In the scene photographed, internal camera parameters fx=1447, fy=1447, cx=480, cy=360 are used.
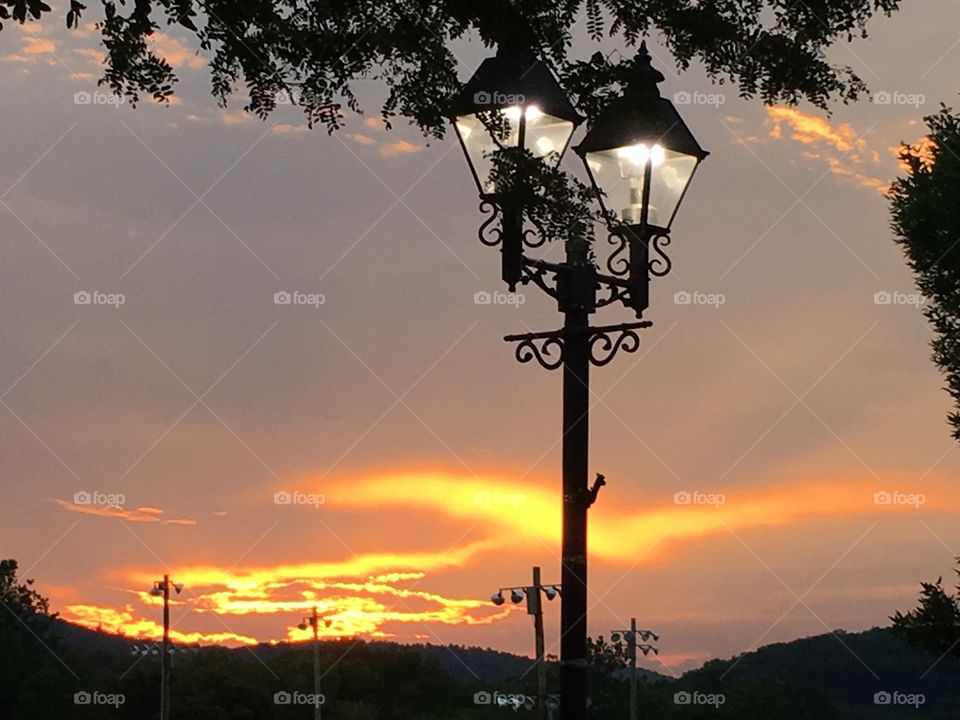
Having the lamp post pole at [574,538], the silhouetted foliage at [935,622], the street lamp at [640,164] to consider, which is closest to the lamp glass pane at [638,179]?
the street lamp at [640,164]

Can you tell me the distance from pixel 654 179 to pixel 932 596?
1229 centimetres

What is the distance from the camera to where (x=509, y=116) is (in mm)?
8445

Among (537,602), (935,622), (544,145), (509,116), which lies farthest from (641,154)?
(537,602)

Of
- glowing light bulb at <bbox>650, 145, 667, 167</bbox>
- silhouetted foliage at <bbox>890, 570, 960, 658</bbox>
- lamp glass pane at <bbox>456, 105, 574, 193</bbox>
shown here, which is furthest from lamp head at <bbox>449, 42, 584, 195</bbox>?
silhouetted foliage at <bbox>890, 570, 960, 658</bbox>

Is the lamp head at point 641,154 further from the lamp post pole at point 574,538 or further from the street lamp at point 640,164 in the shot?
the lamp post pole at point 574,538

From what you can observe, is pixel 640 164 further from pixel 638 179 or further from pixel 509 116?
pixel 509 116

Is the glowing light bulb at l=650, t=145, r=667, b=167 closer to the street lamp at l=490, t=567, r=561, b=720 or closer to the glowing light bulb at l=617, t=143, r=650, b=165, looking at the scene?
the glowing light bulb at l=617, t=143, r=650, b=165

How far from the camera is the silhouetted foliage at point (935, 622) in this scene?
1928 cm

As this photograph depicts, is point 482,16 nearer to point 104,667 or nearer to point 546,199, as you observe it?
point 546,199

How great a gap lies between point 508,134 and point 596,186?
0.81 meters

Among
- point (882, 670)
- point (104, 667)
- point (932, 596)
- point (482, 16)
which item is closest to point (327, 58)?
point (482, 16)

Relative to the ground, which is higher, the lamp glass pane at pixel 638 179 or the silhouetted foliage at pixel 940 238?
the silhouetted foliage at pixel 940 238

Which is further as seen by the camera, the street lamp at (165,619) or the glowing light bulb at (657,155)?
the street lamp at (165,619)

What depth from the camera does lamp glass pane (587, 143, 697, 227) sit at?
8.96 meters
